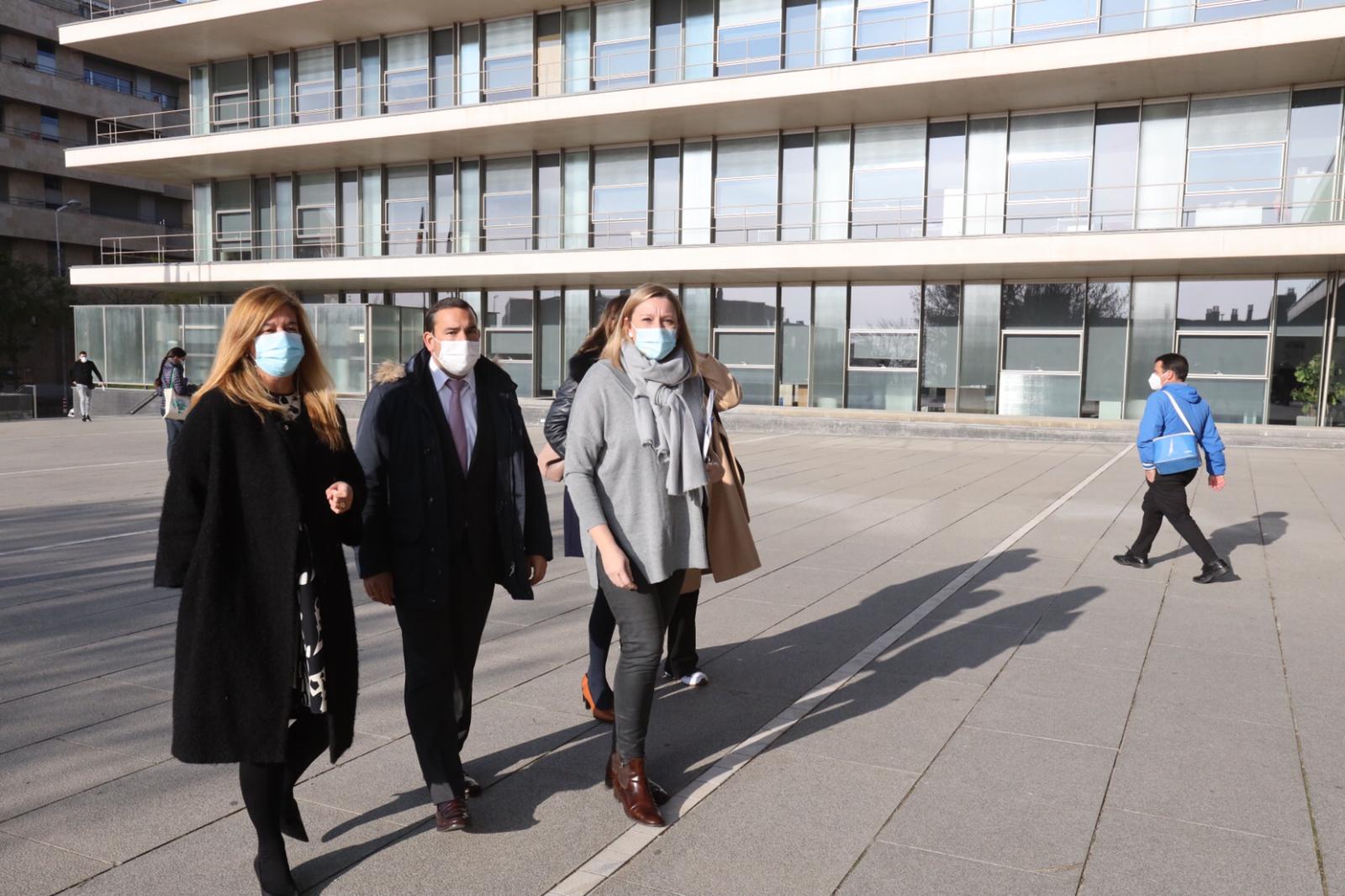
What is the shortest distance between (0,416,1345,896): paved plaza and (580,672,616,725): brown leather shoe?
0.06 meters

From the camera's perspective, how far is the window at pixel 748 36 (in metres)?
24.2

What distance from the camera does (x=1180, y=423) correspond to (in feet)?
A: 24.4

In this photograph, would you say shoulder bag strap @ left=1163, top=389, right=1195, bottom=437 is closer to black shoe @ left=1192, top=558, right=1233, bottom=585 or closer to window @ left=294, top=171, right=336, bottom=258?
black shoe @ left=1192, top=558, right=1233, bottom=585

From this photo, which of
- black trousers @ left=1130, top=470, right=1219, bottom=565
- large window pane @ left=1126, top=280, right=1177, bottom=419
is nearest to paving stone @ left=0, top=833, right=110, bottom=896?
black trousers @ left=1130, top=470, right=1219, bottom=565

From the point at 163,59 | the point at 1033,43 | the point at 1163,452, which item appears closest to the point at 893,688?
the point at 1163,452

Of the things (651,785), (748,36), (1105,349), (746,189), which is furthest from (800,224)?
(651,785)

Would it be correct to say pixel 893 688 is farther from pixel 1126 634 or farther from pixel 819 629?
pixel 1126 634

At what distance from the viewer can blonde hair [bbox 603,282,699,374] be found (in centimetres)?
345

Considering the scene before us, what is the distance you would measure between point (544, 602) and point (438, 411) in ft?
10.8

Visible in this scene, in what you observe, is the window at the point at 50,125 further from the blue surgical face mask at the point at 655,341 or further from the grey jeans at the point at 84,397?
the blue surgical face mask at the point at 655,341

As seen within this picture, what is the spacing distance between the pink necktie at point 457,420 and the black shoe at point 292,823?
1178 mm

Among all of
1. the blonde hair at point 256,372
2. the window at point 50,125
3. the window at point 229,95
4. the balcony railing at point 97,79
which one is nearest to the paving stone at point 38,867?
the blonde hair at point 256,372

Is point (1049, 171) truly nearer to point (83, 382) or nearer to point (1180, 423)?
point (1180, 423)

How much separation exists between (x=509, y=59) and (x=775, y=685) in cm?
2536
